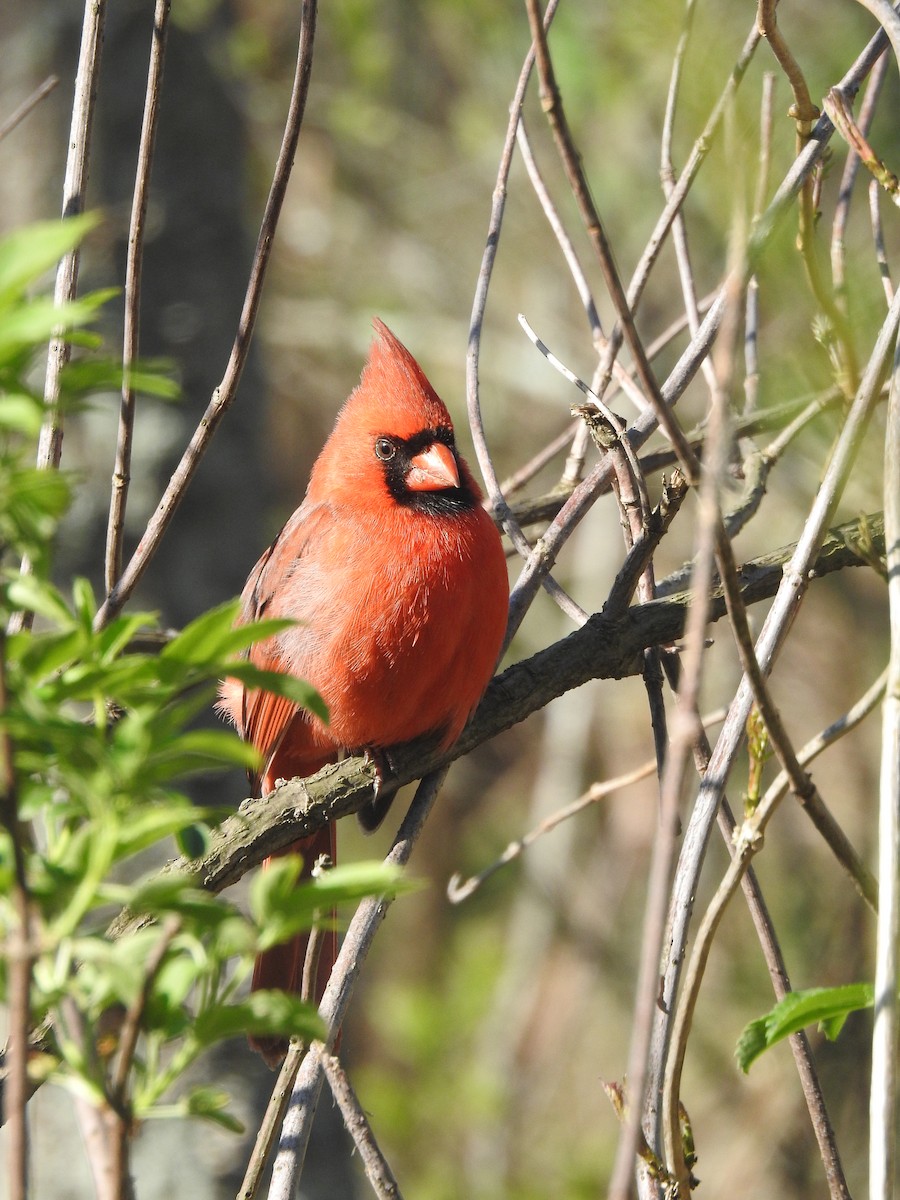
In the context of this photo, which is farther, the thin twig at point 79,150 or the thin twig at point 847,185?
the thin twig at point 847,185

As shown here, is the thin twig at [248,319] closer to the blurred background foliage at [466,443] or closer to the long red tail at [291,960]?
the blurred background foliage at [466,443]

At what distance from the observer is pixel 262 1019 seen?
35.2 inches

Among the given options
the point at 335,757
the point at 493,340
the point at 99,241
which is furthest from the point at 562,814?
the point at 493,340

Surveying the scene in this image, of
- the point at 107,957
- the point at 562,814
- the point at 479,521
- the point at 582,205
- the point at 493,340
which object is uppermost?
the point at 493,340

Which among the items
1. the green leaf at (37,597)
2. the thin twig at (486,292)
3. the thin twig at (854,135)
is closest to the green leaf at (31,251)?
the green leaf at (37,597)

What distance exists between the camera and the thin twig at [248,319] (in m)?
1.64

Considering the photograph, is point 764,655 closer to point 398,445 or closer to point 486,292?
point 486,292

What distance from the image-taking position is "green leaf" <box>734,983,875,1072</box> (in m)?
1.38

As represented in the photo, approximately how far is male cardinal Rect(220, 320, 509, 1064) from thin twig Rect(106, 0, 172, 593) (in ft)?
2.01

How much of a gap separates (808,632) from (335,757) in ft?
12.3

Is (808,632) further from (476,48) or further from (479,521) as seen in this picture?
(479,521)

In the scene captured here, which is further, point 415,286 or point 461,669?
point 415,286

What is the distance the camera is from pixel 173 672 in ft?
3.00

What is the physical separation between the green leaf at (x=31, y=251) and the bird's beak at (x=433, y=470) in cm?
186
